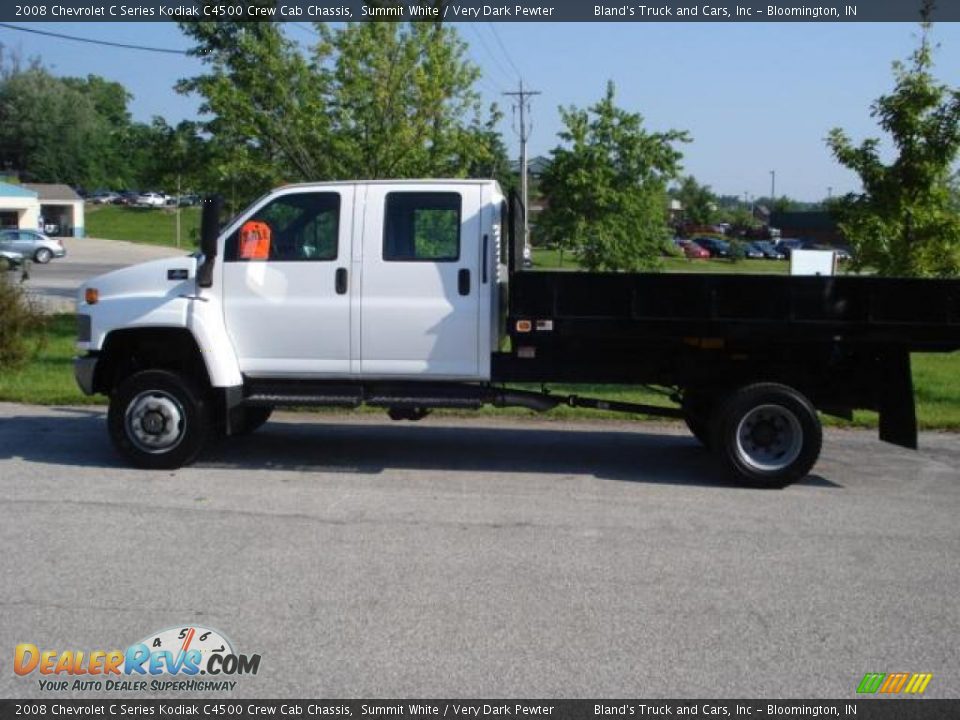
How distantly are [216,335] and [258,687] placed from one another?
4419 mm

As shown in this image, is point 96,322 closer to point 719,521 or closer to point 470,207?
point 470,207

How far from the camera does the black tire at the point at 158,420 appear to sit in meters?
8.47

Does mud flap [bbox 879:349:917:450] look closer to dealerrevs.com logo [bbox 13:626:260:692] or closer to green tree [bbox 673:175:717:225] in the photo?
dealerrevs.com logo [bbox 13:626:260:692]

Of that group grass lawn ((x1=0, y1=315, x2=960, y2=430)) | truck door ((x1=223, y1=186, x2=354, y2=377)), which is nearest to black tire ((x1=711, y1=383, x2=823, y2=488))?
grass lawn ((x1=0, y1=315, x2=960, y2=430))

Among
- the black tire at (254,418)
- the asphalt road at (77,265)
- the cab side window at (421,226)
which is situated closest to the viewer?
the cab side window at (421,226)

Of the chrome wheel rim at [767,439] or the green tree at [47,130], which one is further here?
the green tree at [47,130]

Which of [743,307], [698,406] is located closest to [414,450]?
[698,406]

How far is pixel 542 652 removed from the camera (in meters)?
4.85

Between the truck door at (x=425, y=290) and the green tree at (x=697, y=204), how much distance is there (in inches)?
3984

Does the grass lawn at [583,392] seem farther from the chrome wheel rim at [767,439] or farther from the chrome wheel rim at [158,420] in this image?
the chrome wheel rim at [158,420]

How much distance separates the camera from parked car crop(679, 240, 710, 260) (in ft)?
236

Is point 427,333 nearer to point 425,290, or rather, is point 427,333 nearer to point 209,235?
point 425,290

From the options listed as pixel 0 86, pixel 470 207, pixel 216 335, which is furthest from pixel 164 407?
pixel 0 86

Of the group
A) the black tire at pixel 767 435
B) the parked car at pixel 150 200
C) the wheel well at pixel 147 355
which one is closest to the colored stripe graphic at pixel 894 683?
the black tire at pixel 767 435
